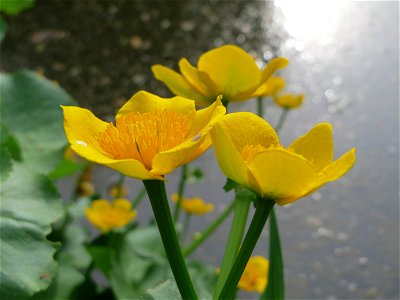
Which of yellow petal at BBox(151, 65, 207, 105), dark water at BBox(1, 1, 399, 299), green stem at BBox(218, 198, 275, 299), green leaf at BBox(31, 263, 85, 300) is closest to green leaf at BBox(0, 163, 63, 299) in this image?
green leaf at BBox(31, 263, 85, 300)

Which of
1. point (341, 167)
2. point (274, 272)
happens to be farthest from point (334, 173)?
point (274, 272)

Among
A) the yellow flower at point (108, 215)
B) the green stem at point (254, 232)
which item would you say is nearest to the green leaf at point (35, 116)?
the yellow flower at point (108, 215)

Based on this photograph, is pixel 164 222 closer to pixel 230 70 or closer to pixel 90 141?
pixel 90 141

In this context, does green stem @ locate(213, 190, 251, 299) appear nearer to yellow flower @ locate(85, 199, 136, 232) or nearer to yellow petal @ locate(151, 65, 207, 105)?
yellow petal @ locate(151, 65, 207, 105)

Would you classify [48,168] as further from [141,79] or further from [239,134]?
[141,79]

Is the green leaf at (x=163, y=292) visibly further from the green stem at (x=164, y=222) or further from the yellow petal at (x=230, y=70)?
the yellow petal at (x=230, y=70)

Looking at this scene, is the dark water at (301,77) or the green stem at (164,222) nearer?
the green stem at (164,222)
